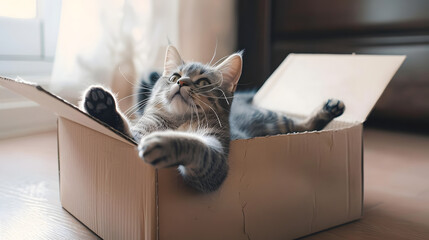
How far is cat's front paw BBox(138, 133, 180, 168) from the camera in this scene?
20.6 inches

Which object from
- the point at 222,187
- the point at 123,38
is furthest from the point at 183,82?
the point at 123,38

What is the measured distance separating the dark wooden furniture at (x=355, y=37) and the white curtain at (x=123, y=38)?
0.96 ft

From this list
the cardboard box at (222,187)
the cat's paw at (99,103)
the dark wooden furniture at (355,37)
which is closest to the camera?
the cardboard box at (222,187)

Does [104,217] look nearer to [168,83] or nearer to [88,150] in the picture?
[88,150]

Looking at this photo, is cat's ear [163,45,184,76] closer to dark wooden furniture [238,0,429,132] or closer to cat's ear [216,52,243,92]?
cat's ear [216,52,243,92]

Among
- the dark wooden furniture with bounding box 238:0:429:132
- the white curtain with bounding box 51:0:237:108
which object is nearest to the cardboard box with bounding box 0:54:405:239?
the white curtain with bounding box 51:0:237:108

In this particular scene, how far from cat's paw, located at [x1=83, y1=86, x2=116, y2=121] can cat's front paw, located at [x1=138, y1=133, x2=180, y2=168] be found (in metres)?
0.24

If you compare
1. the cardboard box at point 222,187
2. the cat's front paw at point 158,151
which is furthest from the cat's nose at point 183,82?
the cat's front paw at point 158,151

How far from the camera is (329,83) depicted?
1308 millimetres

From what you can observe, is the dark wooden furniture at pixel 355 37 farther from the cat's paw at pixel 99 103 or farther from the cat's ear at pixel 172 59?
the cat's paw at pixel 99 103

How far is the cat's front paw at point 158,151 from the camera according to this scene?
1.72 feet

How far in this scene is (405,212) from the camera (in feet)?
3.19

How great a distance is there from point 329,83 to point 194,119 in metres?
0.63

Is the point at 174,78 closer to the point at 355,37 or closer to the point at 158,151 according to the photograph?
the point at 158,151
